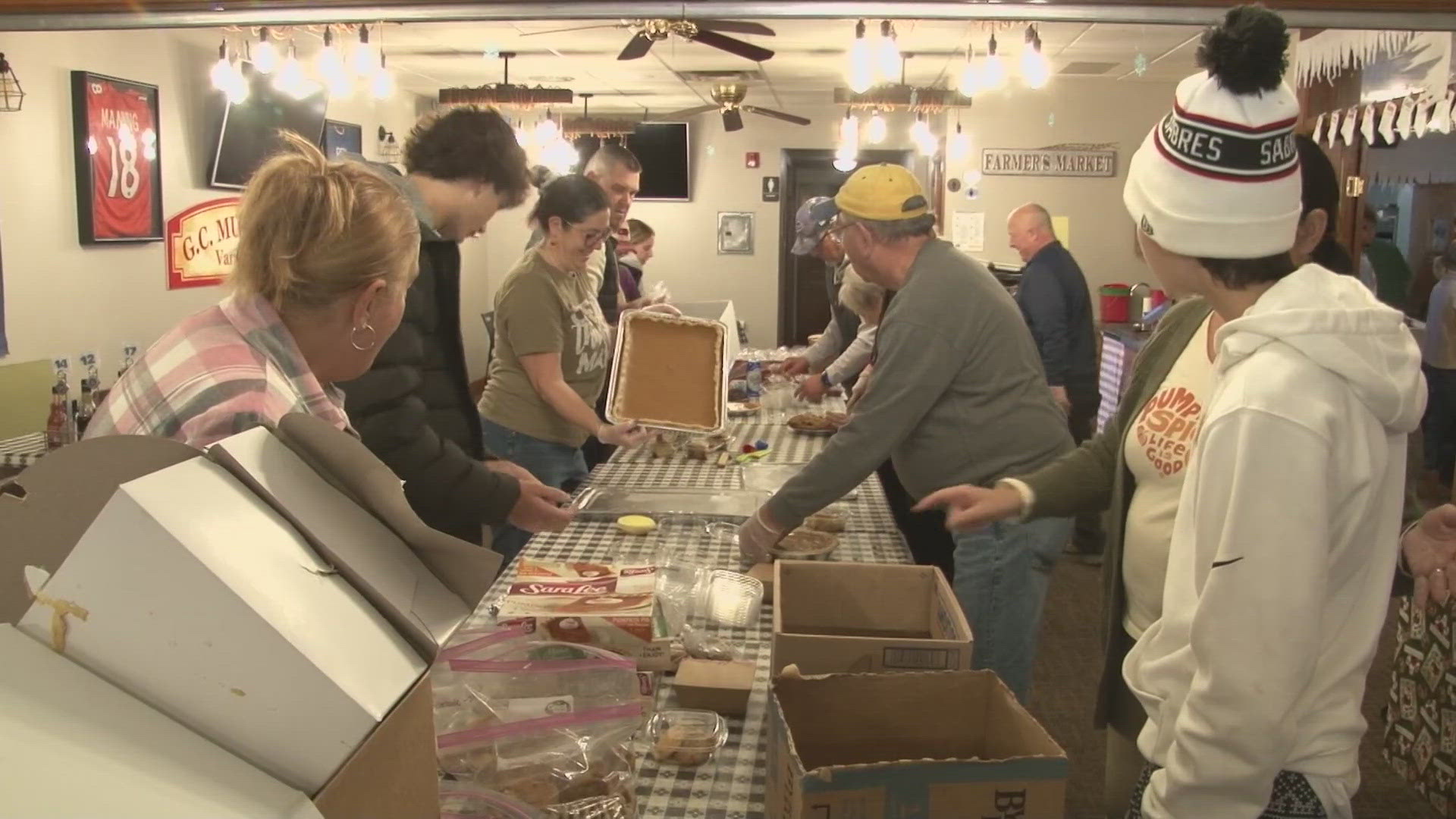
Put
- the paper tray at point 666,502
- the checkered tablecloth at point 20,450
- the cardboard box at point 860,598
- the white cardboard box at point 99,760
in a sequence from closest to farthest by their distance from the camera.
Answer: the white cardboard box at point 99,760, the cardboard box at point 860,598, the paper tray at point 666,502, the checkered tablecloth at point 20,450

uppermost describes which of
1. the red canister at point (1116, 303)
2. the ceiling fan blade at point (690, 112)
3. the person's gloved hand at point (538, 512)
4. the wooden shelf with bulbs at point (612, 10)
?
the ceiling fan blade at point (690, 112)

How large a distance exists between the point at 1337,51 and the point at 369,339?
14.9 feet

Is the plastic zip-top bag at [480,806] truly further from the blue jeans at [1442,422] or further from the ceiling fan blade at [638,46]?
the blue jeans at [1442,422]

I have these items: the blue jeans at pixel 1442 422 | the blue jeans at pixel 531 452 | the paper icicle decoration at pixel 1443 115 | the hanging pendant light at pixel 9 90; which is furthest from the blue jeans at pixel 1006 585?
the hanging pendant light at pixel 9 90

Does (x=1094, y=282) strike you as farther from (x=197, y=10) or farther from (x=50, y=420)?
(x=197, y=10)

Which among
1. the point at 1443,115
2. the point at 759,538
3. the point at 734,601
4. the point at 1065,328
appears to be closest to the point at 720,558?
the point at 759,538

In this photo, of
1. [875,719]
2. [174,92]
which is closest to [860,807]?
[875,719]

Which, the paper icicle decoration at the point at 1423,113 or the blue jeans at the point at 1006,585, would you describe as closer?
the blue jeans at the point at 1006,585

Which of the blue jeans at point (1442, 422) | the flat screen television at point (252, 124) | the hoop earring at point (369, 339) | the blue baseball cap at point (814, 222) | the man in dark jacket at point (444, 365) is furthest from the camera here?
the flat screen television at point (252, 124)

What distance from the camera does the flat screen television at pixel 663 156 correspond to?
385 inches

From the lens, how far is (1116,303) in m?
7.67

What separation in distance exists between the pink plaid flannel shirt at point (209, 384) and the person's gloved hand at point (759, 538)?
1.21 meters

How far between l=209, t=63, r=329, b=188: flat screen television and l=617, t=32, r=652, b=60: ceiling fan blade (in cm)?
216

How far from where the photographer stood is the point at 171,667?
0.70 m
